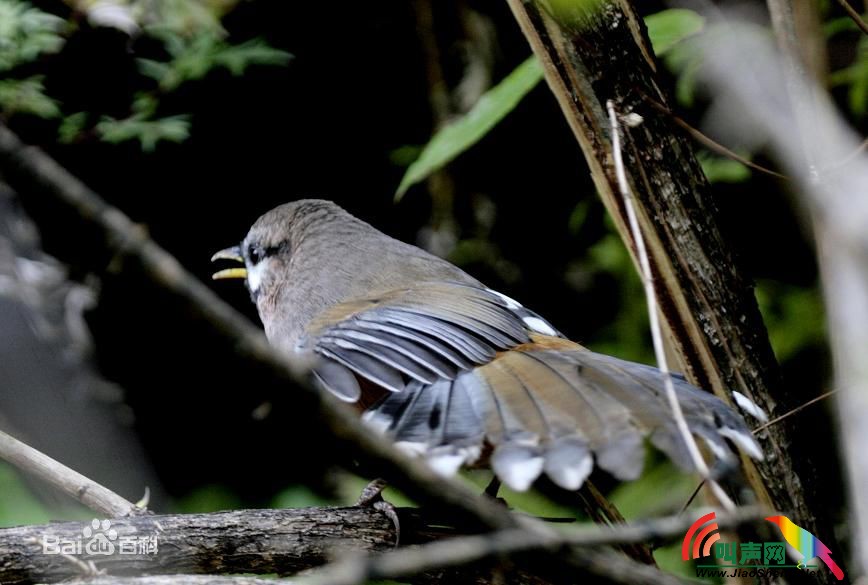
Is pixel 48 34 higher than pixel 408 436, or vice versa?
pixel 48 34

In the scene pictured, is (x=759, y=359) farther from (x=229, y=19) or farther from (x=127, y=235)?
(x=229, y=19)

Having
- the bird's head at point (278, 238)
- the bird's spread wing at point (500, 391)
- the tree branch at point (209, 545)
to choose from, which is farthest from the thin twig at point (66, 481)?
the bird's head at point (278, 238)

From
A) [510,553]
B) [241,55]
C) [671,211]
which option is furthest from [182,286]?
[241,55]

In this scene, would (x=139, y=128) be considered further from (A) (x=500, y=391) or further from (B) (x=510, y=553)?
(B) (x=510, y=553)

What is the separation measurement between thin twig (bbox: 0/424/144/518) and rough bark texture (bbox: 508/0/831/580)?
4.22 ft

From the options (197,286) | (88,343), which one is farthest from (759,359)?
(88,343)

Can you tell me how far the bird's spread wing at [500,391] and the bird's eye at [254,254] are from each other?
0.77m

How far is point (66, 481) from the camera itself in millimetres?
2080

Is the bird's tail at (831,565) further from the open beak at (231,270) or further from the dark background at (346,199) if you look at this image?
the open beak at (231,270)

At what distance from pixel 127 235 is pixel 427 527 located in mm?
1460

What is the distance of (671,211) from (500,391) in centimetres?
54

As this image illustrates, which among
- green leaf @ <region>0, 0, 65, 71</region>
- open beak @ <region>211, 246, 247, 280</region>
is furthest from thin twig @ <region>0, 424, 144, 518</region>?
green leaf @ <region>0, 0, 65, 71</region>

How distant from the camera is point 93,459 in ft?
10.6

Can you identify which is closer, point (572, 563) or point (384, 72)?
point (572, 563)
